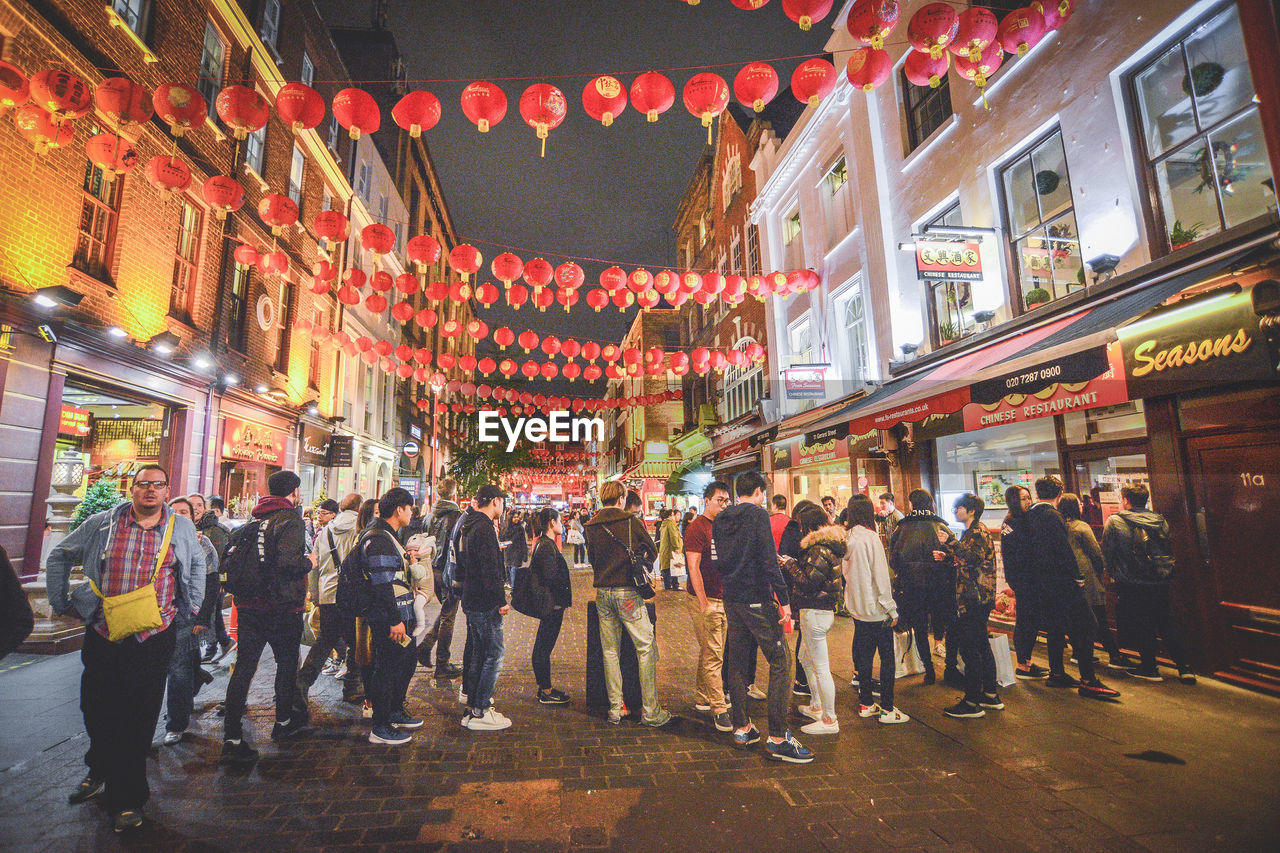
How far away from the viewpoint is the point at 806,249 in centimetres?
1485

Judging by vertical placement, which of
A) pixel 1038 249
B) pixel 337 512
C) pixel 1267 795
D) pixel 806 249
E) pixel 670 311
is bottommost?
pixel 1267 795

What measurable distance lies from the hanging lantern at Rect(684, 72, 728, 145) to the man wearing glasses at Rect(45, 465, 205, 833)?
19.3 ft

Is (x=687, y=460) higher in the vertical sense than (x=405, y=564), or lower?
higher

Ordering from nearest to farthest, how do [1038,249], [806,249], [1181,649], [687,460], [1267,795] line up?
1. [1267,795]
2. [1181,649]
3. [1038,249]
4. [806,249]
5. [687,460]

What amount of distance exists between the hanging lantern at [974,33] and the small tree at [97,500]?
36.9ft

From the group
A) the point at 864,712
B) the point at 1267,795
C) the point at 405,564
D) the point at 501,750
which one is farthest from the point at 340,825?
the point at 1267,795

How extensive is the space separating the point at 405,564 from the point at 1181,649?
779 centimetres

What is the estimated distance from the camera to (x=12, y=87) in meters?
5.71

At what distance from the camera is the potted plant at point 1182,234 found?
20.4ft

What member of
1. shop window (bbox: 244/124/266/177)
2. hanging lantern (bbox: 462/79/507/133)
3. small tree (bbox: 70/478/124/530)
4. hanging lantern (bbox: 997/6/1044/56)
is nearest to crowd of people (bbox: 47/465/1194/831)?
small tree (bbox: 70/478/124/530)

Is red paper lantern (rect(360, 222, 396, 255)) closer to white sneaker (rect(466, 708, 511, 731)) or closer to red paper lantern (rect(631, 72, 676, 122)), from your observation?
red paper lantern (rect(631, 72, 676, 122))

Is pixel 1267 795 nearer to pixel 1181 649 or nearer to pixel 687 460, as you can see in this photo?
pixel 1181 649

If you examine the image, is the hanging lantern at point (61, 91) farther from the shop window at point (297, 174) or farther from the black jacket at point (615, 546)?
the shop window at point (297, 174)

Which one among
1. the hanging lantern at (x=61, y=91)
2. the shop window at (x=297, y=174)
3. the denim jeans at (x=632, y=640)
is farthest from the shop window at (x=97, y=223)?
the denim jeans at (x=632, y=640)
